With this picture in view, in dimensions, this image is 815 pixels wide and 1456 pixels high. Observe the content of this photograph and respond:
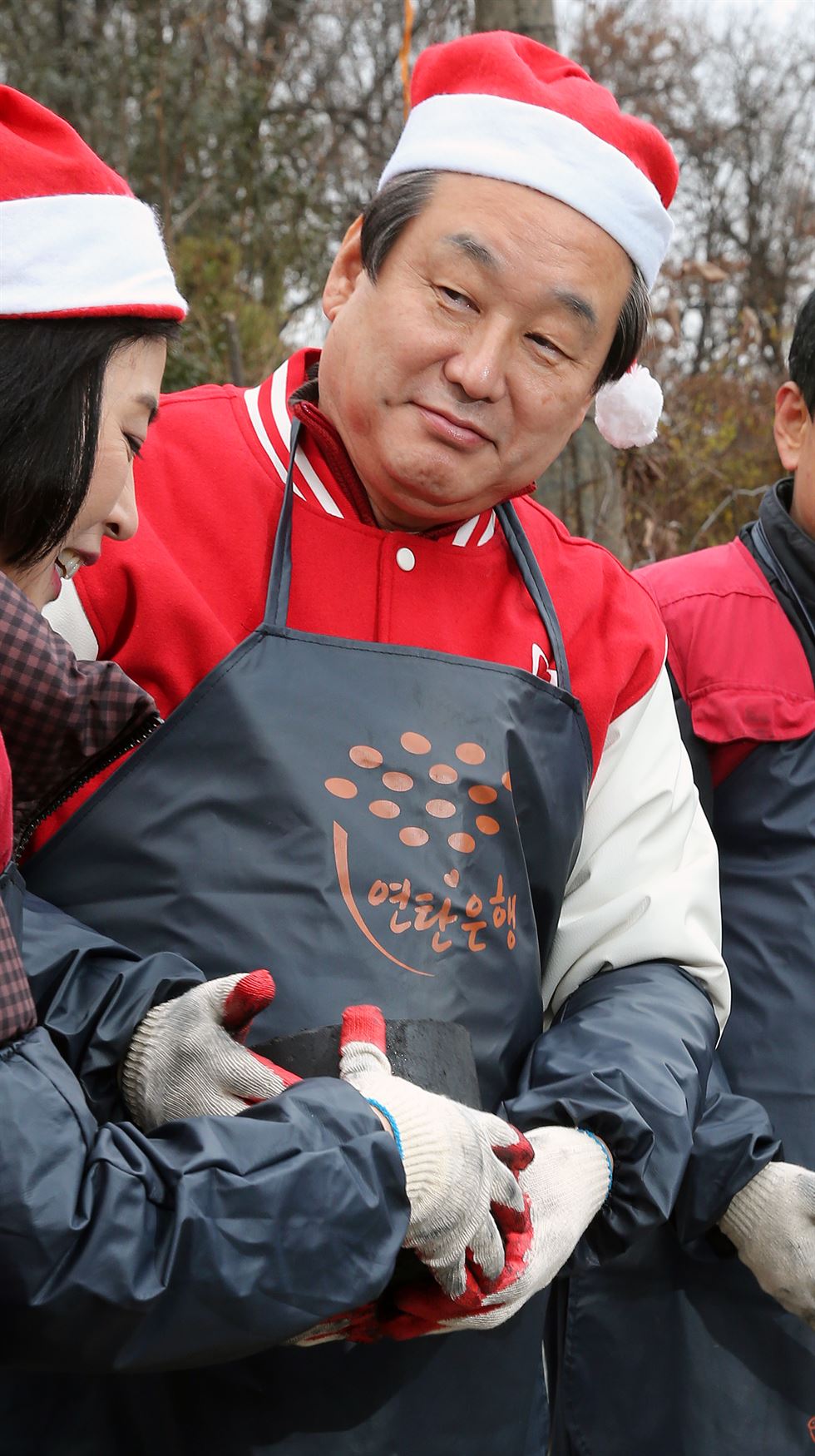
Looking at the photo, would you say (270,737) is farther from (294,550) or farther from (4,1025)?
(4,1025)

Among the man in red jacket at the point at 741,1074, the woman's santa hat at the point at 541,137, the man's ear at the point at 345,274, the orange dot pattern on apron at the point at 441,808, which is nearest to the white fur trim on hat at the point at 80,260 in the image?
the man's ear at the point at 345,274

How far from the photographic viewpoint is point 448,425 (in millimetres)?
1863

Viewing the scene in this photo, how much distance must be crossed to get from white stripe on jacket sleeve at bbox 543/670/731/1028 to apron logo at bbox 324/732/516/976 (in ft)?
0.73

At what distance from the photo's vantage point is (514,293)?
72.9 inches

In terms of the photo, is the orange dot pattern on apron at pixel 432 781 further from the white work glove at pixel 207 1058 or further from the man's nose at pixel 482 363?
the man's nose at pixel 482 363

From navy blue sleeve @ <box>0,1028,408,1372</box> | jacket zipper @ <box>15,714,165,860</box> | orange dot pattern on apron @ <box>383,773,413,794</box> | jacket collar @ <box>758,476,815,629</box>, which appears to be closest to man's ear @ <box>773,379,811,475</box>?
jacket collar @ <box>758,476,815,629</box>

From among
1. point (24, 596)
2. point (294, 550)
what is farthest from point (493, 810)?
point (24, 596)

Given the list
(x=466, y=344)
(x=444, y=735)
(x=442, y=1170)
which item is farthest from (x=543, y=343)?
(x=442, y=1170)

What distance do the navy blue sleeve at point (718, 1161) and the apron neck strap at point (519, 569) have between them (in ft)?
2.06

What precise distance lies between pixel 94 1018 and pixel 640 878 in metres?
0.79

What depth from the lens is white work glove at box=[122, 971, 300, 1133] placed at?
1476 mm

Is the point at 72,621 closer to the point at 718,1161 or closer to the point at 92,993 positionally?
the point at 92,993

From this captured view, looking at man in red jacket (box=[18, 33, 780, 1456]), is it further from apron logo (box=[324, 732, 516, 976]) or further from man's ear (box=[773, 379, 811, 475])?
man's ear (box=[773, 379, 811, 475])

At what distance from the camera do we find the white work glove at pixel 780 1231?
6.36 ft
